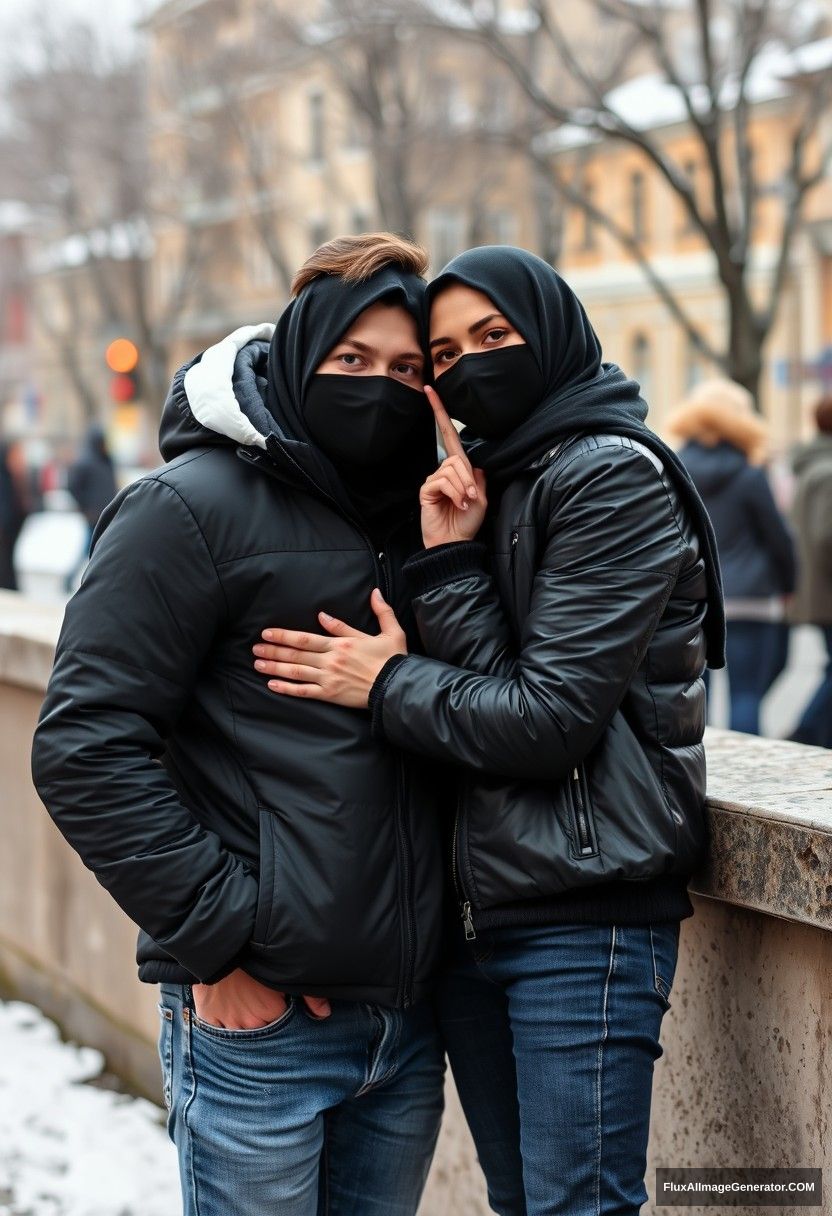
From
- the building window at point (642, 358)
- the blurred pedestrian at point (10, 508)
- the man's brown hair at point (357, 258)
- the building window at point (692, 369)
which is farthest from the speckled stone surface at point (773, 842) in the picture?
the building window at point (642, 358)

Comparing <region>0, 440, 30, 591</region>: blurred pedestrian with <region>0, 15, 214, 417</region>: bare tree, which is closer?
<region>0, 440, 30, 591</region>: blurred pedestrian

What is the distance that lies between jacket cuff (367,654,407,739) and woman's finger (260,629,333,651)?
3.8 inches

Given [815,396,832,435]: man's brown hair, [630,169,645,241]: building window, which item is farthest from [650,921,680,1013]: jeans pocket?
[630,169,645,241]: building window

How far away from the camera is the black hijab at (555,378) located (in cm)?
253

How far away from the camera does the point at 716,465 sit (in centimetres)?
774

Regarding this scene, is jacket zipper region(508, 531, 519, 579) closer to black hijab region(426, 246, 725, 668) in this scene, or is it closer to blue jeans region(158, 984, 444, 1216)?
black hijab region(426, 246, 725, 668)

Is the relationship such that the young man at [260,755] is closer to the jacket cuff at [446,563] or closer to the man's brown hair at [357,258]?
the man's brown hair at [357,258]

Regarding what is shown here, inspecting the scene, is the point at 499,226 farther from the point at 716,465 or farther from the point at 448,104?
the point at 716,465

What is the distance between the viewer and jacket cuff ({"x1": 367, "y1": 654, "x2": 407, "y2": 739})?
2.53m

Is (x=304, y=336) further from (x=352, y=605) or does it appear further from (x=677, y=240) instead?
(x=677, y=240)

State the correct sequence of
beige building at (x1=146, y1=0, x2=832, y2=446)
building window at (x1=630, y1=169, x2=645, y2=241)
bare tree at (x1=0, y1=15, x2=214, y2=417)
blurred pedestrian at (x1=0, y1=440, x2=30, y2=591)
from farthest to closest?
building window at (x1=630, y1=169, x2=645, y2=241), bare tree at (x1=0, y1=15, x2=214, y2=417), beige building at (x1=146, y1=0, x2=832, y2=446), blurred pedestrian at (x1=0, y1=440, x2=30, y2=591)

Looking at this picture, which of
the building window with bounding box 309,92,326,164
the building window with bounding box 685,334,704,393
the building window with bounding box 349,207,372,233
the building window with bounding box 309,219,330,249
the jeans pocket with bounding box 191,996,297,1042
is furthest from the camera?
the building window with bounding box 685,334,704,393

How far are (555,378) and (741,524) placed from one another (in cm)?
540

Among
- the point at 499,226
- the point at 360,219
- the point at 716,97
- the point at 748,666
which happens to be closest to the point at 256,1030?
the point at 748,666
